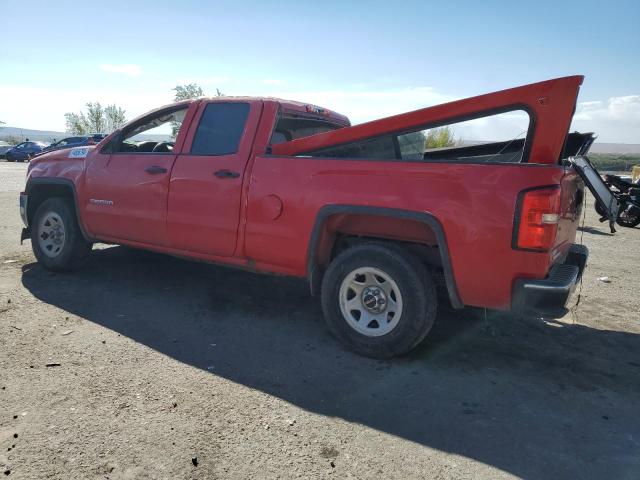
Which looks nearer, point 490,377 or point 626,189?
point 490,377

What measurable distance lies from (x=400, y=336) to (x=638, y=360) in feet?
6.40

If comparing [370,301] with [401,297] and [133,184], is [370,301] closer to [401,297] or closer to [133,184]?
[401,297]

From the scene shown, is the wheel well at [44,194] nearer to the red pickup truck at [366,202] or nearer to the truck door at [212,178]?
the red pickup truck at [366,202]

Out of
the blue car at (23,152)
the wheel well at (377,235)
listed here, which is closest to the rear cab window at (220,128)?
the wheel well at (377,235)

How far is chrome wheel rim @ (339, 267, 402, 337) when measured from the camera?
139 inches

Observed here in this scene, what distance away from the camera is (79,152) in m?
5.38

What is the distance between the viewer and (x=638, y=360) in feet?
12.3

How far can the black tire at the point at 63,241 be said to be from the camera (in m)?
5.37

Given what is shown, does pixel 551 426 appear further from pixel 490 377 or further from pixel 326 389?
pixel 326 389

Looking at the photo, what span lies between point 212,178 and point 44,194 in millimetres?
2734

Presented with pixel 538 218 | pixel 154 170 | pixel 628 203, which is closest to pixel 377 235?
pixel 538 218

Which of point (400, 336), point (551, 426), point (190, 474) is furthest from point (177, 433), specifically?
point (551, 426)

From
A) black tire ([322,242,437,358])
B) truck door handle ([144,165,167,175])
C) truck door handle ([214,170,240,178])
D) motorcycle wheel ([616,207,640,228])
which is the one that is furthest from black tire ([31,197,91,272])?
motorcycle wheel ([616,207,640,228])

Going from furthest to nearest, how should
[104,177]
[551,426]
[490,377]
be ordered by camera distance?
[104,177], [490,377], [551,426]
